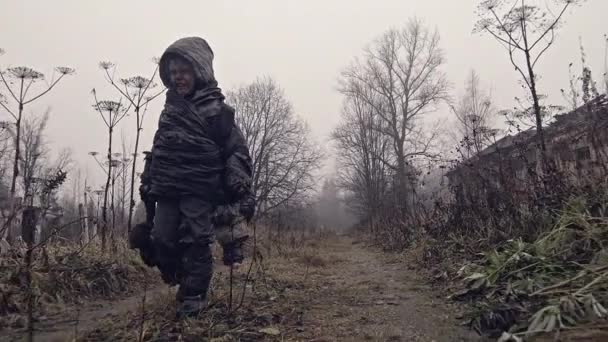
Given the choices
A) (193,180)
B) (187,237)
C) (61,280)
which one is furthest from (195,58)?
(61,280)

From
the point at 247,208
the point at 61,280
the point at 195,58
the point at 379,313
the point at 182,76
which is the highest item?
the point at 195,58

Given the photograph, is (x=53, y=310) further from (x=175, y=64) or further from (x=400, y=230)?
(x=400, y=230)

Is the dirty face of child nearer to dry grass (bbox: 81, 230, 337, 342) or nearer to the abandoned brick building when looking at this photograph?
dry grass (bbox: 81, 230, 337, 342)

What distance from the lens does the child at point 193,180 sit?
3064 mm

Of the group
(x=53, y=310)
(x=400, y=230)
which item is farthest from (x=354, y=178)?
(x=53, y=310)

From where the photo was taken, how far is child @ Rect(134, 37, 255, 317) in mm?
3064

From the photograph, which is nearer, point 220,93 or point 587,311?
point 587,311

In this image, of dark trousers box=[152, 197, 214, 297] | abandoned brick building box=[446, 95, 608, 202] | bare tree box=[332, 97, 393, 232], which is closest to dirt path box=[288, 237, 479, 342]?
dark trousers box=[152, 197, 214, 297]

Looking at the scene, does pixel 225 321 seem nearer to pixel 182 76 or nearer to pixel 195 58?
pixel 182 76

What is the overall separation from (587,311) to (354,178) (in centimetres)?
3234

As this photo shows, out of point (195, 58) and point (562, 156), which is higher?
point (195, 58)

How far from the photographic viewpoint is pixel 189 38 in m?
3.47

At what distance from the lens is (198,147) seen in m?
3.10

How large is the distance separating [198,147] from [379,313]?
2027 millimetres
